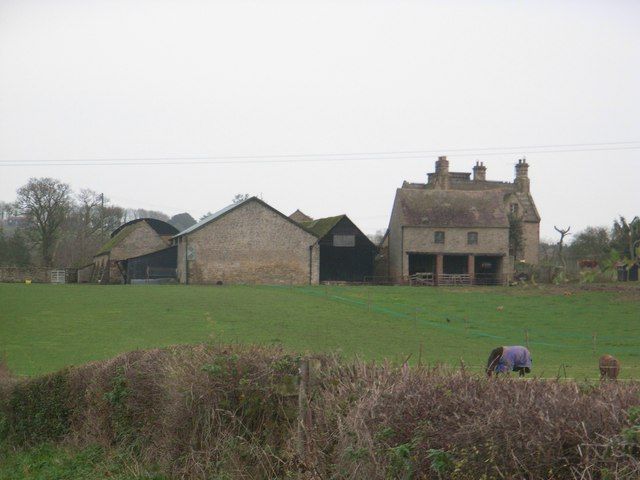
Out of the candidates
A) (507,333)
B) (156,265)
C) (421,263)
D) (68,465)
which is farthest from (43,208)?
(68,465)

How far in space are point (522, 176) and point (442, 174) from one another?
9342mm

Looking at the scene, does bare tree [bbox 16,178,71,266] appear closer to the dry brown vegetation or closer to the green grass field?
the green grass field

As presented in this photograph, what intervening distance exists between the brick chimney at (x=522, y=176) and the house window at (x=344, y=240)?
24088 mm

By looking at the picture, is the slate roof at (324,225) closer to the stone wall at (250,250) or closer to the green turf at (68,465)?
the stone wall at (250,250)

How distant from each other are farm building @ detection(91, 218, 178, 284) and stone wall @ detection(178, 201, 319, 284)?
36.1 ft

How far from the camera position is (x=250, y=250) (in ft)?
204

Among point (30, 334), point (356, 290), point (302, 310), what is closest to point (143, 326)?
point (30, 334)

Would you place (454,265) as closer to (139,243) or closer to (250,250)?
(250,250)

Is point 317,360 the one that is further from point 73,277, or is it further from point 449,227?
point 73,277

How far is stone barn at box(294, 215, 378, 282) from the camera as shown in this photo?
6650 centimetres

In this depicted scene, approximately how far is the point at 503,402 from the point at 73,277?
7644 cm

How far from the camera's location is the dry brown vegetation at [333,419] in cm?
577

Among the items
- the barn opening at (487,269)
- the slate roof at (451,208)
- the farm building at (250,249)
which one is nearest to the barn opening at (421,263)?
the slate roof at (451,208)

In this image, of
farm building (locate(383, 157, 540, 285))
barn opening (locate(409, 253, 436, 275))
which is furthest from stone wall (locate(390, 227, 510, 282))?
barn opening (locate(409, 253, 436, 275))
